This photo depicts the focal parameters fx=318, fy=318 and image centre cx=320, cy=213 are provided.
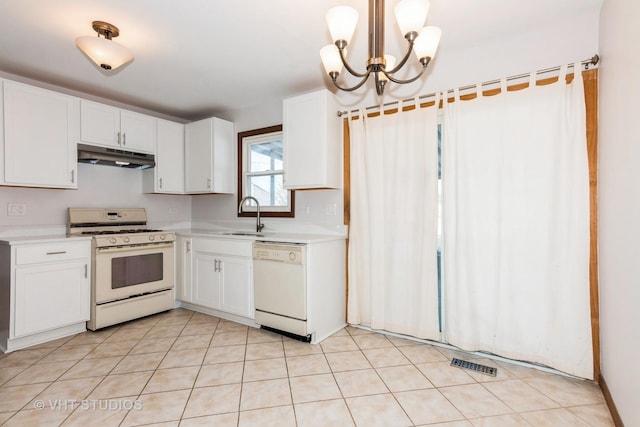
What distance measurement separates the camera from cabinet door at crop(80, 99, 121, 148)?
3.10 metres

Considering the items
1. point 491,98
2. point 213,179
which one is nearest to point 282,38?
point 491,98

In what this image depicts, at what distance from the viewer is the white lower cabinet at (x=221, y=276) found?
3053 mm

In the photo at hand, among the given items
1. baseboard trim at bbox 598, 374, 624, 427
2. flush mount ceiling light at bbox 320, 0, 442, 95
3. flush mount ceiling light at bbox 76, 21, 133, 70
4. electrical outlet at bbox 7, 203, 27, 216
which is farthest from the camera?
electrical outlet at bbox 7, 203, 27, 216

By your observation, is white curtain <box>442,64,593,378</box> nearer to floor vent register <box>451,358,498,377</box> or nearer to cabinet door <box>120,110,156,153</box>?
floor vent register <box>451,358,498,377</box>

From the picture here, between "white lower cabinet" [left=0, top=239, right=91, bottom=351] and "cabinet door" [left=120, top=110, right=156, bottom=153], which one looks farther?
"cabinet door" [left=120, top=110, right=156, bottom=153]

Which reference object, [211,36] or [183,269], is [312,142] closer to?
[211,36]

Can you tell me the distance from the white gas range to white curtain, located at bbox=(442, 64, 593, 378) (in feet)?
9.47

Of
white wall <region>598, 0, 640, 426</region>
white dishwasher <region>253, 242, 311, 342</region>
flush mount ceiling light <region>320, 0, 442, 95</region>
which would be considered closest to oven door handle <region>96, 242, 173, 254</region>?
white dishwasher <region>253, 242, 311, 342</region>

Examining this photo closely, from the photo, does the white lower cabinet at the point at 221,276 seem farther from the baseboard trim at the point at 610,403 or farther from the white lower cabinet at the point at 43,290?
the baseboard trim at the point at 610,403

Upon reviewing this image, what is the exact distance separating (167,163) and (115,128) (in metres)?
0.65

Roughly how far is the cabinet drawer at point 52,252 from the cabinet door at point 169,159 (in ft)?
3.52

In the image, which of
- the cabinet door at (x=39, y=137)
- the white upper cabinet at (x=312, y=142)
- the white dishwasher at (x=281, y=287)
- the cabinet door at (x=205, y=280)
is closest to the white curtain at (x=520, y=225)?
the white upper cabinet at (x=312, y=142)

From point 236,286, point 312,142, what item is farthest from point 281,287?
point 312,142

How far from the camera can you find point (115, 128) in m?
3.36
